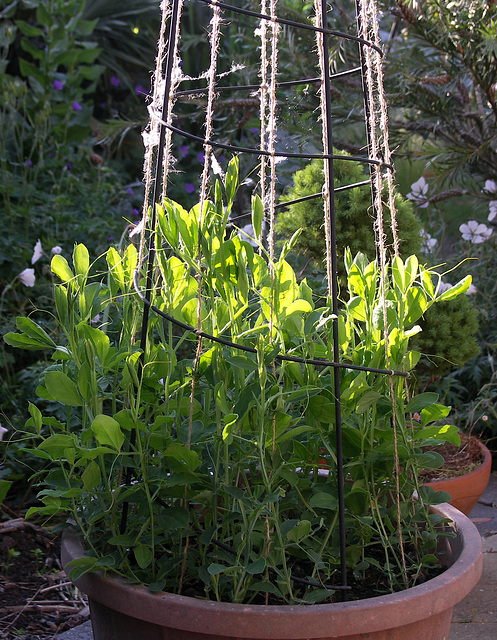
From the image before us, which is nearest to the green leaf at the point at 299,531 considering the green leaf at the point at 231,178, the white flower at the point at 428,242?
the green leaf at the point at 231,178

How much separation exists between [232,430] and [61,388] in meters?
0.24

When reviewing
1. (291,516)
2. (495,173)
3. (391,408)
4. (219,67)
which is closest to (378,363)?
(391,408)

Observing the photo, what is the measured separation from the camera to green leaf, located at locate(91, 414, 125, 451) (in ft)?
2.81

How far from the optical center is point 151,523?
924 millimetres

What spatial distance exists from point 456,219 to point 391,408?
3242 millimetres

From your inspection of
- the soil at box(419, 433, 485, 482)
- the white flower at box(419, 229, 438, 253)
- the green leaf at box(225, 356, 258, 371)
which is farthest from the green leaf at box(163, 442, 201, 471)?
the white flower at box(419, 229, 438, 253)

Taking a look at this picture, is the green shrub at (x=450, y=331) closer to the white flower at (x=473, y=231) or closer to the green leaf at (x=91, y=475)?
the white flower at (x=473, y=231)

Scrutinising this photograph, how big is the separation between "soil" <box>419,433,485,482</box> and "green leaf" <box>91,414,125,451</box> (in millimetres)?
1271

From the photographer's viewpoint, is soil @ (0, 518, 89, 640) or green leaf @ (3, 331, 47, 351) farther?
soil @ (0, 518, 89, 640)

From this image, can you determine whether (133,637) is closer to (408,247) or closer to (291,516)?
(291,516)

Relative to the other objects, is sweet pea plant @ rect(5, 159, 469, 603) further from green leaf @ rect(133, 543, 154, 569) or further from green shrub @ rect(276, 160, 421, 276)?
green shrub @ rect(276, 160, 421, 276)

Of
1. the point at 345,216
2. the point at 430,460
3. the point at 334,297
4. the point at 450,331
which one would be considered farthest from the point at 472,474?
the point at 334,297

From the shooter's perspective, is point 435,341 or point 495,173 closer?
point 435,341

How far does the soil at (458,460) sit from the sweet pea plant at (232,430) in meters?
0.91
